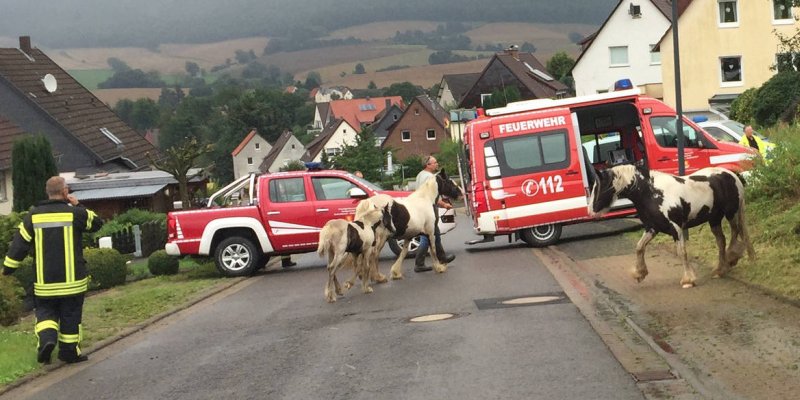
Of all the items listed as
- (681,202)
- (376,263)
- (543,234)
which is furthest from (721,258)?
(543,234)

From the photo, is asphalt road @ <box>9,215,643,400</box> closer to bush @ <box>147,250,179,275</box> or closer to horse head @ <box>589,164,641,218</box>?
horse head @ <box>589,164,641,218</box>

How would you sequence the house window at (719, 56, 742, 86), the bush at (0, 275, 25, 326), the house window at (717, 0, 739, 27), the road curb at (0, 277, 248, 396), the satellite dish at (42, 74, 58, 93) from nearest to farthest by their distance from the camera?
1. the road curb at (0, 277, 248, 396)
2. the bush at (0, 275, 25, 326)
3. the satellite dish at (42, 74, 58, 93)
4. the house window at (717, 0, 739, 27)
5. the house window at (719, 56, 742, 86)

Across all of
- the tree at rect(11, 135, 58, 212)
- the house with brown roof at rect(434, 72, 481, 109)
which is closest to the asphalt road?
the tree at rect(11, 135, 58, 212)

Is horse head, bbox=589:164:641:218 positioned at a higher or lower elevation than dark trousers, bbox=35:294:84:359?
higher

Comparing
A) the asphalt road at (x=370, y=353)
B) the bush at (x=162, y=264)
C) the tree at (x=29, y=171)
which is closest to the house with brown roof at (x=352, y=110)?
the tree at (x=29, y=171)

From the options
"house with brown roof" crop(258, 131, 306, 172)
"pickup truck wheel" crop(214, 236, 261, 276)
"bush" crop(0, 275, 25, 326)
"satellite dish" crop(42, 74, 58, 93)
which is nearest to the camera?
"bush" crop(0, 275, 25, 326)

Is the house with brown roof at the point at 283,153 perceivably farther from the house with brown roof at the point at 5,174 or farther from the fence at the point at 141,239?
the fence at the point at 141,239

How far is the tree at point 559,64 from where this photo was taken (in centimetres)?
12488

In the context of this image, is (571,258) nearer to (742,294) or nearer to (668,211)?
(668,211)

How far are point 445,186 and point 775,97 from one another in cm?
2410

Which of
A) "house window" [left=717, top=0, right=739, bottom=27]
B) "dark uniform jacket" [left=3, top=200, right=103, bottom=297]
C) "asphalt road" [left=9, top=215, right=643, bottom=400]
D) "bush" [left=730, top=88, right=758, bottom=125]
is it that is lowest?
"asphalt road" [left=9, top=215, right=643, bottom=400]

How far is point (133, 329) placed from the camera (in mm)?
13922

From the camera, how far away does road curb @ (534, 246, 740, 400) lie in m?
8.12

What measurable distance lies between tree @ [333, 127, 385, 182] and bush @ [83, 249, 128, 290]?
141ft
